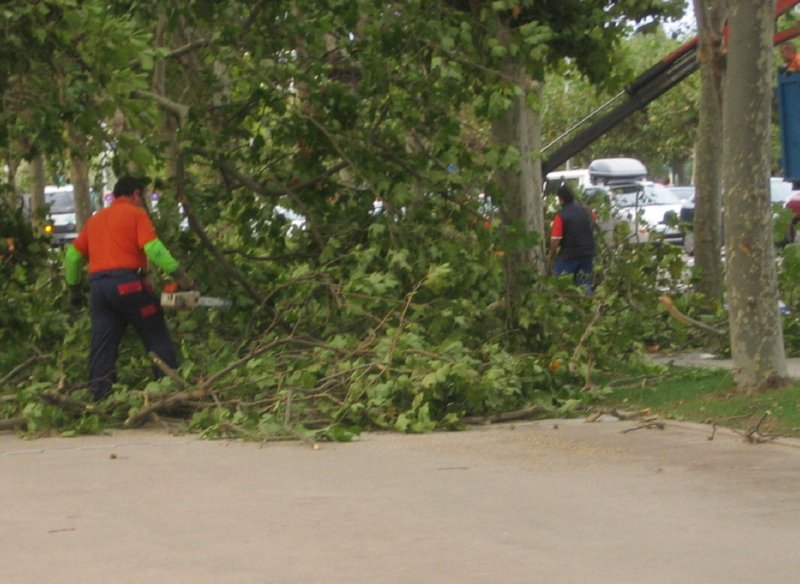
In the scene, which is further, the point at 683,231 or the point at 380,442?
the point at 683,231

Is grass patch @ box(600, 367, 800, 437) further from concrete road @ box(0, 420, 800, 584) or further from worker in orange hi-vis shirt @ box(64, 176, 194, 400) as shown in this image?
worker in orange hi-vis shirt @ box(64, 176, 194, 400)

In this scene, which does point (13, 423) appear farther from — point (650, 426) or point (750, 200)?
point (750, 200)

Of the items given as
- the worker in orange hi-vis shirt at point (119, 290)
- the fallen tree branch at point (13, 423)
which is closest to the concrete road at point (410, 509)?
the fallen tree branch at point (13, 423)

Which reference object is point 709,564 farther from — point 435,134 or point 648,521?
point 435,134

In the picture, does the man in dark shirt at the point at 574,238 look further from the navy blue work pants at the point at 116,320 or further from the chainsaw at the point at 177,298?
the navy blue work pants at the point at 116,320

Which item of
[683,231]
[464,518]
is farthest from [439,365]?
[683,231]

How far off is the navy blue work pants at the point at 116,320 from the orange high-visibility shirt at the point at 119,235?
73 millimetres

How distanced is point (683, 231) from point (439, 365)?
618 centimetres

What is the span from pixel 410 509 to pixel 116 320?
378 cm

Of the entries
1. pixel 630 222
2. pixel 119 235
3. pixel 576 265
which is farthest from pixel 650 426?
pixel 630 222

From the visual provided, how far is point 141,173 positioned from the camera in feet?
37.0

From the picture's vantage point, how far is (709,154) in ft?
49.4

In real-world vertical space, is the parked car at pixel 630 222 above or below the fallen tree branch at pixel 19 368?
above

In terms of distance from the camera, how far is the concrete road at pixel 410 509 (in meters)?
5.79
